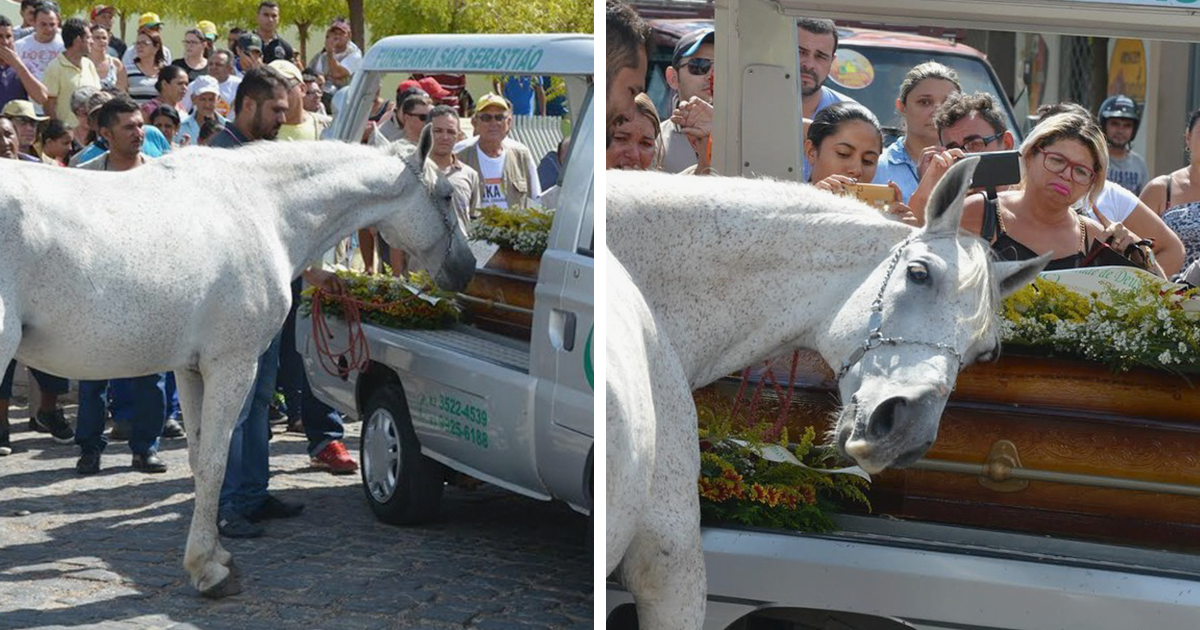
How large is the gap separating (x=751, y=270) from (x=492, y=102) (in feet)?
12.2

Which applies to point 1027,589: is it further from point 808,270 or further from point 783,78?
point 783,78

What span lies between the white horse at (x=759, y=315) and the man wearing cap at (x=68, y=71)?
938 cm

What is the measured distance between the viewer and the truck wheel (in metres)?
7.13

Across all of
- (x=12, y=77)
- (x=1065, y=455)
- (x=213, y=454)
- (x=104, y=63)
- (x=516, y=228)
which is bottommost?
(x=213, y=454)

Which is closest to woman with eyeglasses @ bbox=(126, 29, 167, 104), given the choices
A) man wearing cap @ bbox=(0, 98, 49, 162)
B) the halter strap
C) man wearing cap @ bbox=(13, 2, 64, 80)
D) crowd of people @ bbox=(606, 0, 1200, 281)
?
man wearing cap @ bbox=(13, 2, 64, 80)

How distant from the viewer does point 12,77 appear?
12125 millimetres

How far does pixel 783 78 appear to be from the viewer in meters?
4.00

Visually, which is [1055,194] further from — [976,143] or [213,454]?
[213,454]

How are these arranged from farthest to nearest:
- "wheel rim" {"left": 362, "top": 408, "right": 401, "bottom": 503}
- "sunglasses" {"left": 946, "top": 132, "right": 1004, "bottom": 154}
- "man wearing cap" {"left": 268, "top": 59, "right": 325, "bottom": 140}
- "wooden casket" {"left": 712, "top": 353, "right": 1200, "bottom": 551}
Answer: "man wearing cap" {"left": 268, "top": 59, "right": 325, "bottom": 140} < "wheel rim" {"left": 362, "top": 408, "right": 401, "bottom": 503} < "sunglasses" {"left": 946, "top": 132, "right": 1004, "bottom": 154} < "wooden casket" {"left": 712, "top": 353, "right": 1200, "bottom": 551}

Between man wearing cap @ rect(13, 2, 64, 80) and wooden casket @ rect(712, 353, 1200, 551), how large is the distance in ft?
32.2

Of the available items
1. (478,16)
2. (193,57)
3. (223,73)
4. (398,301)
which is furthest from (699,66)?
(193,57)

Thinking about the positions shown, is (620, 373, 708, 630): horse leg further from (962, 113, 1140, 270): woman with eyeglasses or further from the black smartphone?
(962, 113, 1140, 270): woman with eyeglasses

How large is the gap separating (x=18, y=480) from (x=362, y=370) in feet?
7.01

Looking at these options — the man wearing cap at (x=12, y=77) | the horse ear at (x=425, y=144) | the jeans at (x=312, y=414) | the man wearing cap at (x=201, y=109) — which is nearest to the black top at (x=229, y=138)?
the horse ear at (x=425, y=144)
